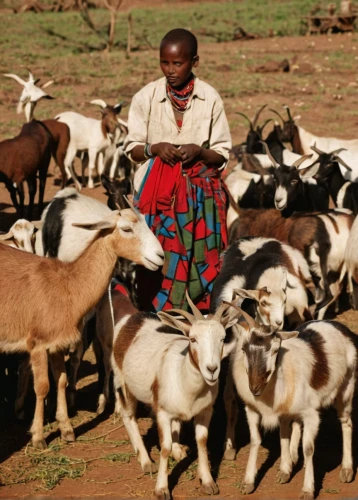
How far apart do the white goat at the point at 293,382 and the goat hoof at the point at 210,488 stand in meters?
0.17

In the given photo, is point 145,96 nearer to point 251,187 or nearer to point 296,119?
point 251,187

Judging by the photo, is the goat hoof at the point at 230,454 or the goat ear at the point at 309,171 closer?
the goat hoof at the point at 230,454

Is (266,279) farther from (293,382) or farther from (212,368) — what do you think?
(212,368)

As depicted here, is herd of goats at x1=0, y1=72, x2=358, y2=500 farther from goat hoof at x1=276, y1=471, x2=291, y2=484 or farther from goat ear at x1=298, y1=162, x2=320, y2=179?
goat ear at x1=298, y1=162, x2=320, y2=179

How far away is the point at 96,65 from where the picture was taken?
22.9 m

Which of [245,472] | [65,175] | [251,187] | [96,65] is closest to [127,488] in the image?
[245,472]

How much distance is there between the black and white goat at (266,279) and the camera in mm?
5762

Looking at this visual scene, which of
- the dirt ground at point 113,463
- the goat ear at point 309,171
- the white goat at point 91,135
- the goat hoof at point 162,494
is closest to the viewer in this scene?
the goat hoof at point 162,494

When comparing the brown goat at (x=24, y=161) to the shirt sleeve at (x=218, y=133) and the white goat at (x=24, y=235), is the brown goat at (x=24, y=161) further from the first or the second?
the shirt sleeve at (x=218, y=133)

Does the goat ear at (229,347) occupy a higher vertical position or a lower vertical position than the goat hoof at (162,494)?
higher

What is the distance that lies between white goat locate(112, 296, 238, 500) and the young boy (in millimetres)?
514

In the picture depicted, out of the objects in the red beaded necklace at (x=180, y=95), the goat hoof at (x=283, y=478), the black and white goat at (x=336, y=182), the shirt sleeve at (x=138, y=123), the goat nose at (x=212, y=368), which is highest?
the red beaded necklace at (x=180, y=95)

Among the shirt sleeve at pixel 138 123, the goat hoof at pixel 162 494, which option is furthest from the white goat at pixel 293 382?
the shirt sleeve at pixel 138 123

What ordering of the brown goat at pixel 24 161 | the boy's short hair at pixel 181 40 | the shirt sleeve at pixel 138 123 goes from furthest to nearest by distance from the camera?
1. the brown goat at pixel 24 161
2. the shirt sleeve at pixel 138 123
3. the boy's short hair at pixel 181 40
